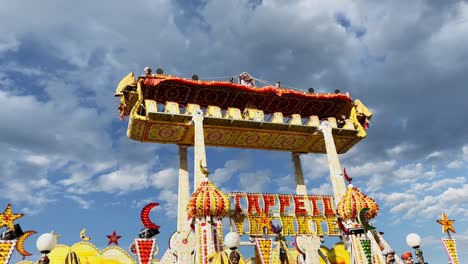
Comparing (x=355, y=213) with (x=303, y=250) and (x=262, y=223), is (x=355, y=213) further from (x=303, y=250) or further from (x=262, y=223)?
(x=262, y=223)

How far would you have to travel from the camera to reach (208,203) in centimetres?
1647

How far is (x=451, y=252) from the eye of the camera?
57.2 feet

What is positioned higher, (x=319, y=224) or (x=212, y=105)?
(x=212, y=105)

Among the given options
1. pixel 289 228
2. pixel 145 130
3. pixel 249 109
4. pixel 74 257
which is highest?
pixel 249 109

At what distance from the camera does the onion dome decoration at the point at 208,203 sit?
16.4 metres

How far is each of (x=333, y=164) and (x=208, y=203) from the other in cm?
918

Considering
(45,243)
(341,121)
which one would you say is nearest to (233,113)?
(341,121)

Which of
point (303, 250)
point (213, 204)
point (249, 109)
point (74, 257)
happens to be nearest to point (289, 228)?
point (303, 250)

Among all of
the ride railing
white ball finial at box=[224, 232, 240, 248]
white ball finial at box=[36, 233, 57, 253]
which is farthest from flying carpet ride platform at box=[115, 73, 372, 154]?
white ball finial at box=[36, 233, 57, 253]

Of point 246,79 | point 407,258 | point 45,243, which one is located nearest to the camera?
point 45,243

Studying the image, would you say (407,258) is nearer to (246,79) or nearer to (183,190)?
(183,190)

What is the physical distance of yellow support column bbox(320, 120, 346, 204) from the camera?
21609 millimetres

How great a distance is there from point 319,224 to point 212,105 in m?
8.93

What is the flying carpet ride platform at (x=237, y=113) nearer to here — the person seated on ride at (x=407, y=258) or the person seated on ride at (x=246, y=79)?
the person seated on ride at (x=246, y=79)
